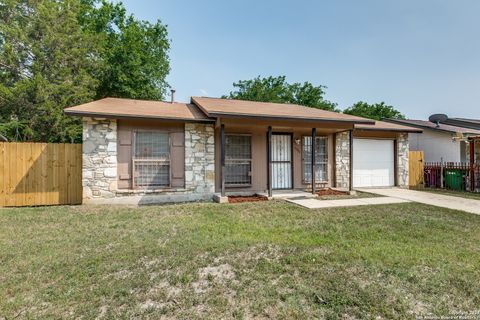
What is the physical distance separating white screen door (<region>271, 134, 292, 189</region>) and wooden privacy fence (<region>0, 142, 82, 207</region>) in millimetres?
6408

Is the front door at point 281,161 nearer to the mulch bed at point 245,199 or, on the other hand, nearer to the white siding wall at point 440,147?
the mulch bed at point 245,199

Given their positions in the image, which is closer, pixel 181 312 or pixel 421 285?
pixel 181 312

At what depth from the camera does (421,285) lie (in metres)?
2.87

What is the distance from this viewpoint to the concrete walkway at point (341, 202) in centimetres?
708

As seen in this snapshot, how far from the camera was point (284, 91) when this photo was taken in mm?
27562

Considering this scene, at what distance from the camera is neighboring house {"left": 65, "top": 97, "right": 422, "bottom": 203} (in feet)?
24.7

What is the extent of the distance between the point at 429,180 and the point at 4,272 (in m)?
14.8

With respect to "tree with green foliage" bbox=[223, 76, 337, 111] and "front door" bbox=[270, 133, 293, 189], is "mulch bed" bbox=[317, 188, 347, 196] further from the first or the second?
"tree with green foliage" bbox=[223, 76, 337, 111]

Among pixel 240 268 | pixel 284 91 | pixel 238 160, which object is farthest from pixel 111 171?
pixel 284 91

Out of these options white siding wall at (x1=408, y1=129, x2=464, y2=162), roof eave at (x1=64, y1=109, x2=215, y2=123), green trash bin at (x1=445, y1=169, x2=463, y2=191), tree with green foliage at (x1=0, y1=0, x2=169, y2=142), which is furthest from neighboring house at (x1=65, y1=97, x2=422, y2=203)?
white siding wall at (x1=408, y1=129, x2=464, y2=162)

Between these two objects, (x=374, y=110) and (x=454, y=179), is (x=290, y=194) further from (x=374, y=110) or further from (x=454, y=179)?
(x=374, y=110)

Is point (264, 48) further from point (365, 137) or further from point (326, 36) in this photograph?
point (365, 137)

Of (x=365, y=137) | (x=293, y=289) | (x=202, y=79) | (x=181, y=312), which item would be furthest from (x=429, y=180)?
(x=202, y=79)

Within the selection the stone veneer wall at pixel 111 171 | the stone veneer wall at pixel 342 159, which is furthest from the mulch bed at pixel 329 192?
the stone veneer wall at pixel 111 171
